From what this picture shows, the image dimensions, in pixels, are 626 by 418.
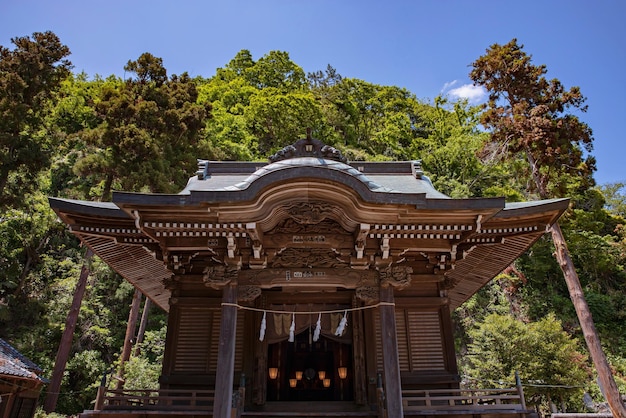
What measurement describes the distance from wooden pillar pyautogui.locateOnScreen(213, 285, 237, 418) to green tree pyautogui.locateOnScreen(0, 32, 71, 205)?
1192 centimetres

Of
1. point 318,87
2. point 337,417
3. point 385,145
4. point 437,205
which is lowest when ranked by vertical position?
point 337,417

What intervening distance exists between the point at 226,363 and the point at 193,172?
16851mm

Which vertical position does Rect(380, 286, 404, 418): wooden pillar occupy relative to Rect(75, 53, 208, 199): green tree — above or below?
below

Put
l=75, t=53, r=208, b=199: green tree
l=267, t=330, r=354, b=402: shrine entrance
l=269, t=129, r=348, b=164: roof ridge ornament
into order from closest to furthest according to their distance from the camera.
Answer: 1. l=269, t=129, r=348, b=164: roof ridge ornament
2. l=267, t=330, r=354, b=402: shrine entrance
3. l=75, t=53, r=208, b=199: green tree

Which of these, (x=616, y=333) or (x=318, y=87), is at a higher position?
(x=318, y=87)

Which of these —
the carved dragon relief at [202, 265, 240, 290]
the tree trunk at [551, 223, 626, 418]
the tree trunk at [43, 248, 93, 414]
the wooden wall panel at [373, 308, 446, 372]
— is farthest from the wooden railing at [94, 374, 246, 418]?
the tree trunk at [43, 248, 93, 414]

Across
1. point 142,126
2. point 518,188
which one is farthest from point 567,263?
point 142,126

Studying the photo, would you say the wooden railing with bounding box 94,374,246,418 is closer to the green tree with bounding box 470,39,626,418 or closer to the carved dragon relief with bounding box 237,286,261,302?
the carved dragon relief with bounding box 237,286,261,302

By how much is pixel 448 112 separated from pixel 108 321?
32.1 metres

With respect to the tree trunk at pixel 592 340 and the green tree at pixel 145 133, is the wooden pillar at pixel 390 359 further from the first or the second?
the green tree at pixel 145 133

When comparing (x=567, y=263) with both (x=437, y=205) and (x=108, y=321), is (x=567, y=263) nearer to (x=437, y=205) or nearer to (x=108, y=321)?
(x=437, y=205)

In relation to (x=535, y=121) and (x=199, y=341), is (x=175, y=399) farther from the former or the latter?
(x=535, y=121)

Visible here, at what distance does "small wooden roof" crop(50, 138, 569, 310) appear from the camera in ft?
22.5

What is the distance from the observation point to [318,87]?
4406 centimetres
